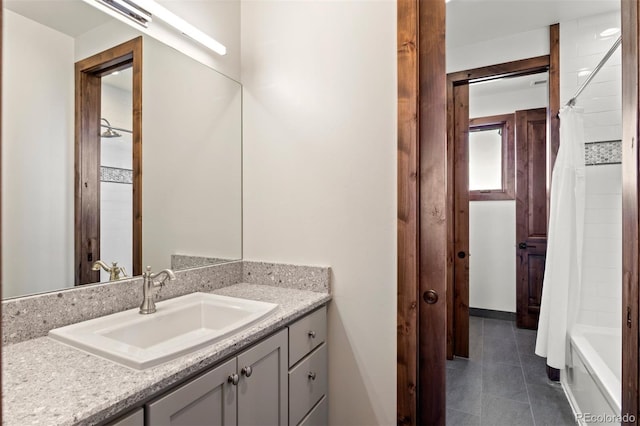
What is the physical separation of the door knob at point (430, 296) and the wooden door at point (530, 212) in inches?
89.4

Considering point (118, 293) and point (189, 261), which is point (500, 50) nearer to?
point (189, 261)

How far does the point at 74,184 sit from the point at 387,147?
4.02 ft

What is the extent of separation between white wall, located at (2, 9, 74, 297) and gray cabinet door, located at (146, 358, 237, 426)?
0.61 meters

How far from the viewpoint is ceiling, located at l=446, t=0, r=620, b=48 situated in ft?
7.36

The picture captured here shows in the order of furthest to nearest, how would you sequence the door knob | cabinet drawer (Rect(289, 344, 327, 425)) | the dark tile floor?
the dark tile floor, the door knob, cabinet drawer (Rect(289, 344, 327, 425))

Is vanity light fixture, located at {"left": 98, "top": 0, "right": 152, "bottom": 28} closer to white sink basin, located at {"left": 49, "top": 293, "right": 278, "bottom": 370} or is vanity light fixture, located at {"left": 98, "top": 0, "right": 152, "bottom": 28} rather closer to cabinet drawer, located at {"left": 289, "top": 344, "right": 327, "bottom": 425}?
white sink basin, located at {"left": 49, "top": 293, "right": 278, "bottom": 370}

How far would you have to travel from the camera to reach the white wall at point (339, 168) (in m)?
1.55

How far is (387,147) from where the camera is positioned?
5.07 feet

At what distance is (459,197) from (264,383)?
2.00 metres

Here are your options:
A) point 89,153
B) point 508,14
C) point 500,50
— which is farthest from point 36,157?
point 500,50

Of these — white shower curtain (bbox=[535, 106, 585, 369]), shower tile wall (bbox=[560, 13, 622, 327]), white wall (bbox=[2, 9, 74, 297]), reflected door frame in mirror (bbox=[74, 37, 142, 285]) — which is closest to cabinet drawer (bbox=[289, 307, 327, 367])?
reflected door frame in mirror (bbox=[74, 37, 142, 285])

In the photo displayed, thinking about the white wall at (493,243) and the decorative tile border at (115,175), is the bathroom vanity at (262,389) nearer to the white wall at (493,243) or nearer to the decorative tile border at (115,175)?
the decorative tile border at (115,175)

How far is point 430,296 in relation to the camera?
59.1 inches

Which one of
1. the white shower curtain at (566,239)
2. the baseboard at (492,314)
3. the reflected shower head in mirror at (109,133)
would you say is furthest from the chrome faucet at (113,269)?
the baseboard at (492,314)
